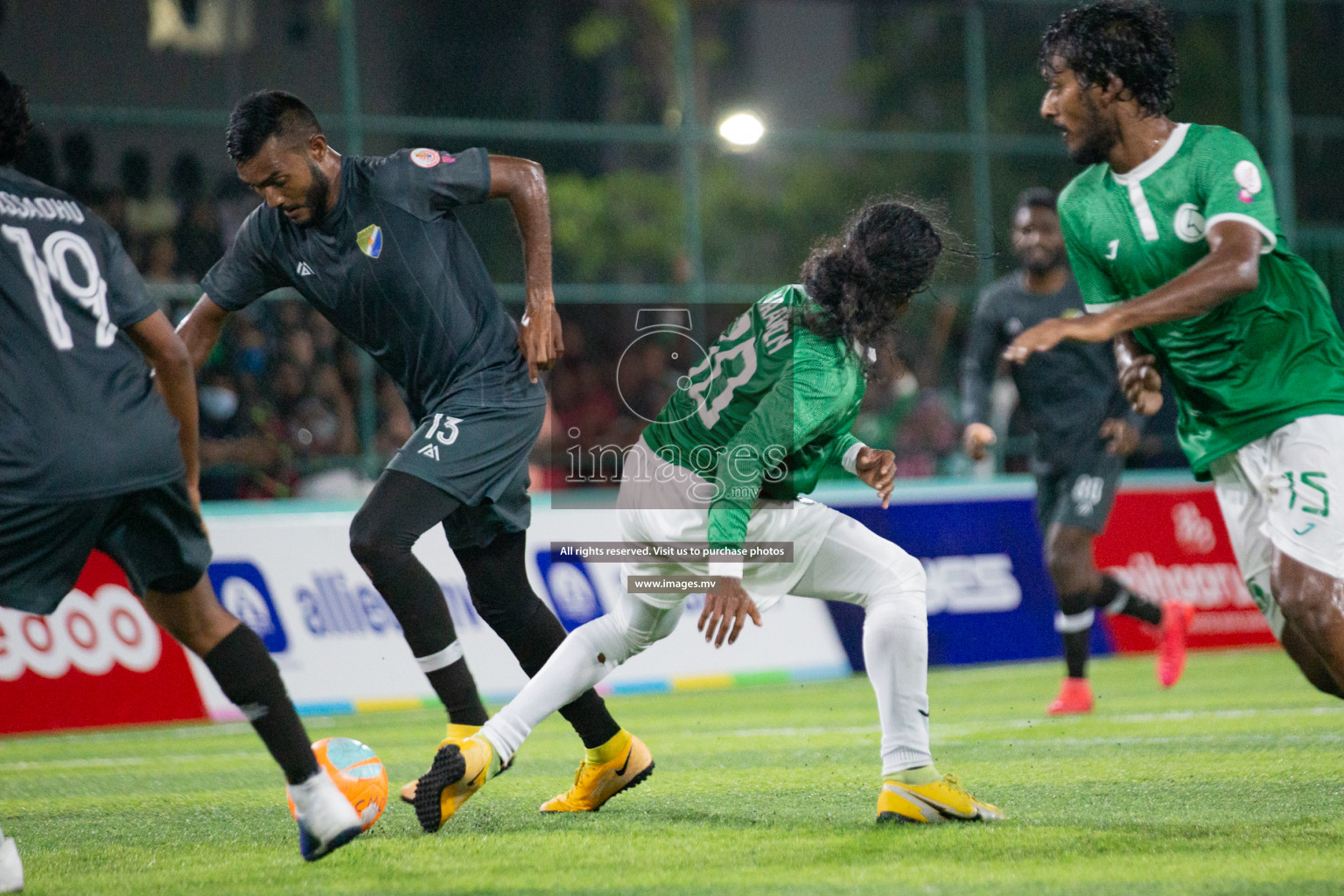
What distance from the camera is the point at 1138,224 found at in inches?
182

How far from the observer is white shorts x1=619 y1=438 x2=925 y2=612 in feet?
15.4

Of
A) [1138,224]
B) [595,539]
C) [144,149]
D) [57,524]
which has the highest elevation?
[144,149]

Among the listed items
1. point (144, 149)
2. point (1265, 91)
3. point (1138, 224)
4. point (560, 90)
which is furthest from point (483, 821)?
point (560, 90)

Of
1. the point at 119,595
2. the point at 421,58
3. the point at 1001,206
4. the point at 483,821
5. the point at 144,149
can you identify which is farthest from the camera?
the point at 1001,206

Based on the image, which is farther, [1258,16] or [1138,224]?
[1258,16]

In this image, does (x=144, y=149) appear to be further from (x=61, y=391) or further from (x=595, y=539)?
(x=61, y=391)

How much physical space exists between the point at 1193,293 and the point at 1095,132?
0.67 metres

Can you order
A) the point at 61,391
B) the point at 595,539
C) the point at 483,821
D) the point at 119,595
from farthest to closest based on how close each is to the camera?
the point at 595,539 → the point at 119,595 → the point at 483,821 → the point at 61,391

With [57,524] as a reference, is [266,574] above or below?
below

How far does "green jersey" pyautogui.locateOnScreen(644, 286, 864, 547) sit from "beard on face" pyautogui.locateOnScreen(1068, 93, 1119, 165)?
3.16 ft

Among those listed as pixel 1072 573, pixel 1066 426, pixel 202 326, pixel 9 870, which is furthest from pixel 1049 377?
pixel 9 870

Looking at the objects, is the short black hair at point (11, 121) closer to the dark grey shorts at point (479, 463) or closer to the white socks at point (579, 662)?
the dark grey shorts at point (479, 463)

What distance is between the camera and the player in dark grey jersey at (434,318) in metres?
4.93

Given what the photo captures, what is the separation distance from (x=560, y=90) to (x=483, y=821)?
16.1 metres
